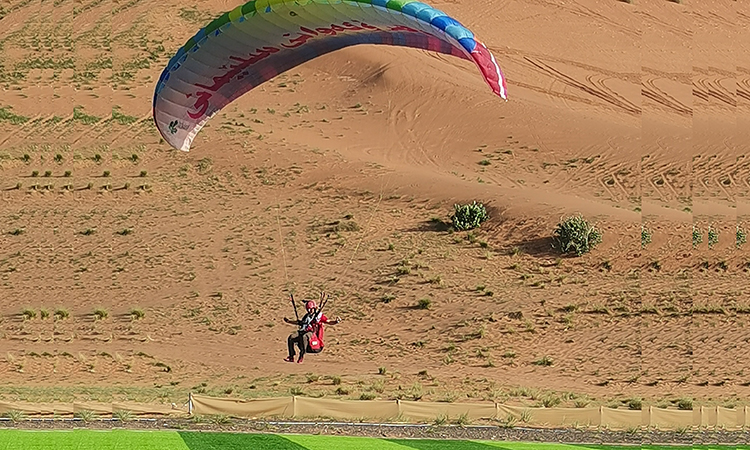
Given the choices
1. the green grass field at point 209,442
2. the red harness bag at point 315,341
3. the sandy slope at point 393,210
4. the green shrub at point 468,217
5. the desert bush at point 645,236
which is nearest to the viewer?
the green grass field at point 209,442

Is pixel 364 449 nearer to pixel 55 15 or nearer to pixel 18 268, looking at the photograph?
pixel 18 268

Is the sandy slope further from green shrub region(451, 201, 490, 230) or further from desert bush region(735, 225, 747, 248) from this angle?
green shrub region(451, 201, 490, 230)

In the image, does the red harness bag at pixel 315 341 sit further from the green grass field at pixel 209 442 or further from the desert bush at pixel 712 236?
the desert bush at pixel 712 236

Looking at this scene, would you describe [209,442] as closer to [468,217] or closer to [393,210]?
[468,217]

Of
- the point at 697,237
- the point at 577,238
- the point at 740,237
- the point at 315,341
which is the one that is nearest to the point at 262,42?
the point at 315,341

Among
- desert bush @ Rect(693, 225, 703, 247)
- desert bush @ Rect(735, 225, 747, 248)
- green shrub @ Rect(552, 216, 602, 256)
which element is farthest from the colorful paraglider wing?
desert bush @ Rect(735, 225, 747, 248)

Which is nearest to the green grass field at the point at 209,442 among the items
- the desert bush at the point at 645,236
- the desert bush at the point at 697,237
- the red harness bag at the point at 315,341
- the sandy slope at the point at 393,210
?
the red harness bag at the point at 315,341

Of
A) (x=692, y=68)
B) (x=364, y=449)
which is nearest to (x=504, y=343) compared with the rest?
(x=364, y=449)
